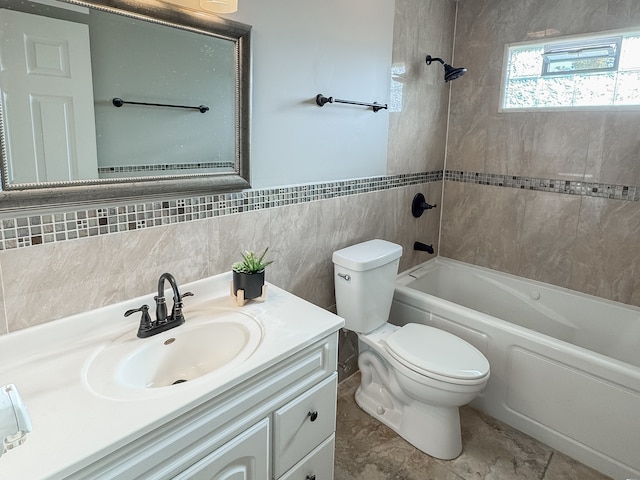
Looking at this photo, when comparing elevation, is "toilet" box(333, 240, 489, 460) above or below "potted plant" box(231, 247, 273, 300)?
below

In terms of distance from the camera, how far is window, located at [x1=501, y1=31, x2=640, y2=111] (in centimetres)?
224

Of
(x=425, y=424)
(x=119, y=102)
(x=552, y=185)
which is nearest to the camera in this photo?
(x=119, y=102)

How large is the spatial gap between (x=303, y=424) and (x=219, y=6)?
1447 mm

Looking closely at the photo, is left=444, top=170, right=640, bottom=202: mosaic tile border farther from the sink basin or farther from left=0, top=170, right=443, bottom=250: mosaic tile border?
the sink basin

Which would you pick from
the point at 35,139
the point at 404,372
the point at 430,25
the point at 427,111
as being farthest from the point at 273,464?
the point at 430,25

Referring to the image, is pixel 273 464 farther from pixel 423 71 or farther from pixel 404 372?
pixel 423 71

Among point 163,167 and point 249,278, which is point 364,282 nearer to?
point 249,278

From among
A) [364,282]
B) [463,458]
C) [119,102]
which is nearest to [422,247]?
[364,282]

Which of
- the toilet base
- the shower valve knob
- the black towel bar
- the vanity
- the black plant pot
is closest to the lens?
the vanity

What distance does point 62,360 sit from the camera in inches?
46.3

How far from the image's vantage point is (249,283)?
153cm

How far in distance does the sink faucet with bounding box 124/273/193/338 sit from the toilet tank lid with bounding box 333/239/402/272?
87 centimetres

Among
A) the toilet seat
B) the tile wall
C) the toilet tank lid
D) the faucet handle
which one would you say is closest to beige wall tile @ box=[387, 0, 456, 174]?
the tile wall

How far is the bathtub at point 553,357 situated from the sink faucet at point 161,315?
147 cm
